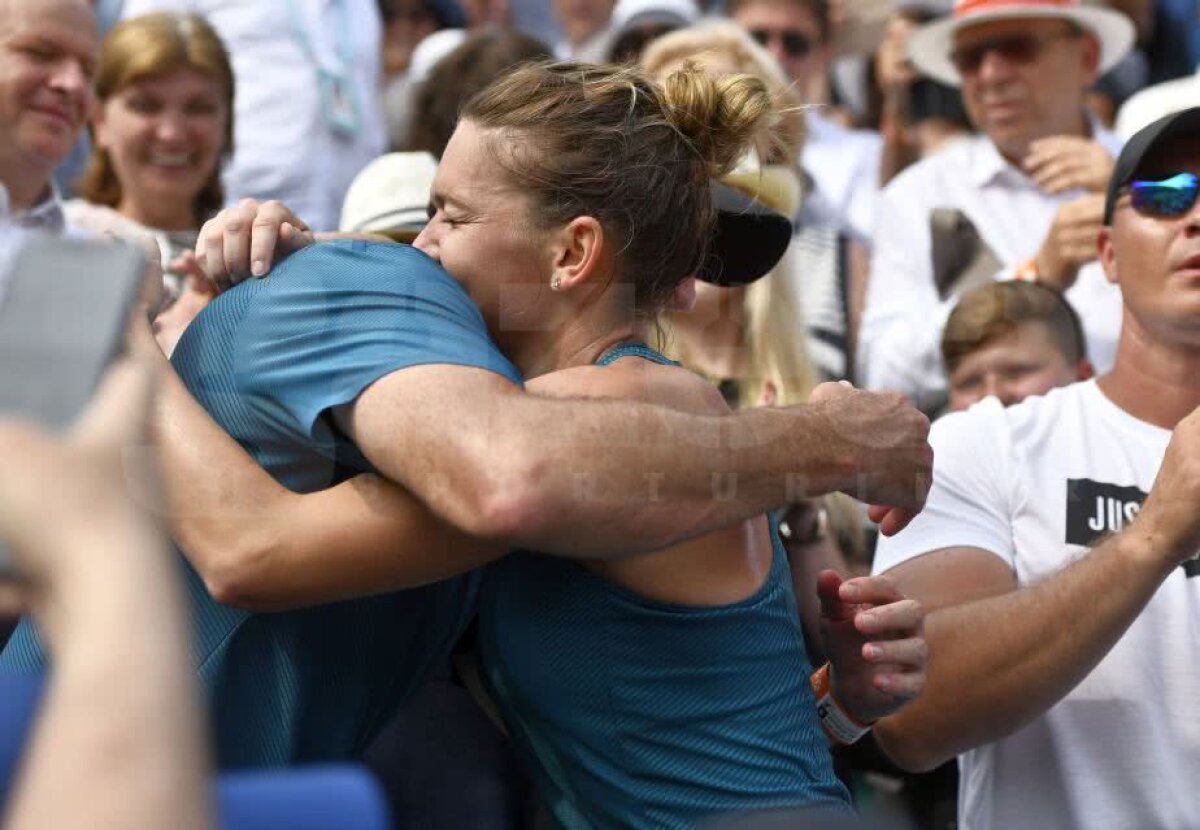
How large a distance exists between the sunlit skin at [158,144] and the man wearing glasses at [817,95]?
174 cm

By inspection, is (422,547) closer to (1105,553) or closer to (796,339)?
(1105,553)

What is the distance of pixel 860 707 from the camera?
248cm

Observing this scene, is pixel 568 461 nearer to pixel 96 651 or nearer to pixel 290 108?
pixel 96 651

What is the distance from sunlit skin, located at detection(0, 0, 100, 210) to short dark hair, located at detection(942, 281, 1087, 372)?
6.28ft

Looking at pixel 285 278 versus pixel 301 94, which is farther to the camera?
pixel 301 94

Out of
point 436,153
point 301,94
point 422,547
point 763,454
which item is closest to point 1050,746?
point 763,454

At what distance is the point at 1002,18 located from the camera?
4.75 meters

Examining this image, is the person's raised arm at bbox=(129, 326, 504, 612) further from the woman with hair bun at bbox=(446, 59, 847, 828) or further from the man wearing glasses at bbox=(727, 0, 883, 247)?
the man wearing glasses at bbox=(727, 0, 883, 247)

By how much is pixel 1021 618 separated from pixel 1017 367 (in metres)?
1.19

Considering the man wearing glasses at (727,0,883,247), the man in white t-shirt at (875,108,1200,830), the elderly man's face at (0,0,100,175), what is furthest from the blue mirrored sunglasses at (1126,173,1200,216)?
the elderly man's face at (0,0,100,175)

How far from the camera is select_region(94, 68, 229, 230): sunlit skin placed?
4125mm

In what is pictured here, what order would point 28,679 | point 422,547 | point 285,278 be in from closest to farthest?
point 28,679
point 422,547
point 285,278

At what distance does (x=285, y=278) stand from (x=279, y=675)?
0.46m

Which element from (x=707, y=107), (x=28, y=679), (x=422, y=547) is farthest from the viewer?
(x=707, y=107)
